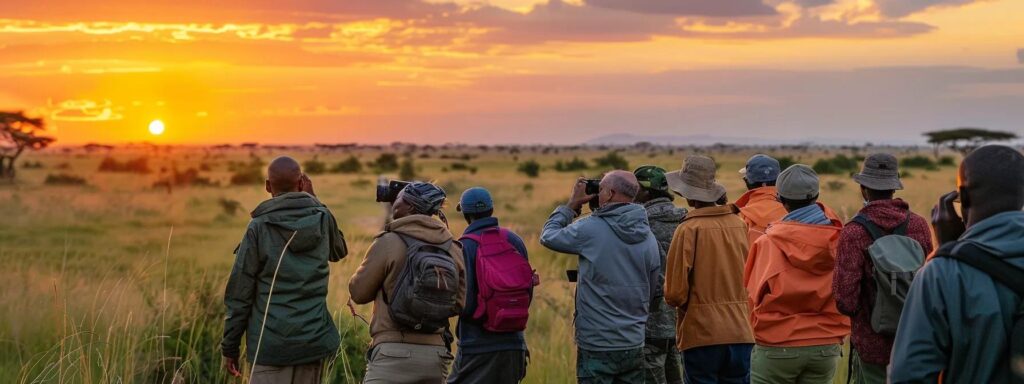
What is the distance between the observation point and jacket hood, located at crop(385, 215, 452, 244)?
5871 millimetres

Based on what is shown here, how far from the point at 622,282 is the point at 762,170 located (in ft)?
4.81

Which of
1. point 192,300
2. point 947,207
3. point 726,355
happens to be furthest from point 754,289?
point 192,300

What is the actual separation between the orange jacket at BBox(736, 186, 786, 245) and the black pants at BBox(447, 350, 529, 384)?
6.23ft

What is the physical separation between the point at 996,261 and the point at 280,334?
4088mm

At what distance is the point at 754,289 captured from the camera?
20.8 feet

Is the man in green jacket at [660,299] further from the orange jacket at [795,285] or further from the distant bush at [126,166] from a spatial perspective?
the distant bush at [126,166]

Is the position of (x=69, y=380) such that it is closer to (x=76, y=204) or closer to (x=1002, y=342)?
(x=1002, y=342)

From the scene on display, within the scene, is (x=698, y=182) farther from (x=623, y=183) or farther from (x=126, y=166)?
(x=126, y=166)

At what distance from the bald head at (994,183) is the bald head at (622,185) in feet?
9.97

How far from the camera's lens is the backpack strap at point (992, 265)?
3.31 m

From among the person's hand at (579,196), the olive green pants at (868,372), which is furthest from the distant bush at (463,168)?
the olive green pants at (868,372)

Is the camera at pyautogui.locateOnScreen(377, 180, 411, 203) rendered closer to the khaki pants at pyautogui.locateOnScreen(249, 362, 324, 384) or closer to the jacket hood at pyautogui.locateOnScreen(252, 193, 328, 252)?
the jacket hood at pyautogui.locateOnScreen(252, 193, 328, 252)

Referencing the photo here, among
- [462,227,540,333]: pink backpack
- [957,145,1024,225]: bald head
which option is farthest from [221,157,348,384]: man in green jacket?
[957,145,1024,225]: bald head

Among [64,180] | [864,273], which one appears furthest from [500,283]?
[64,180]
